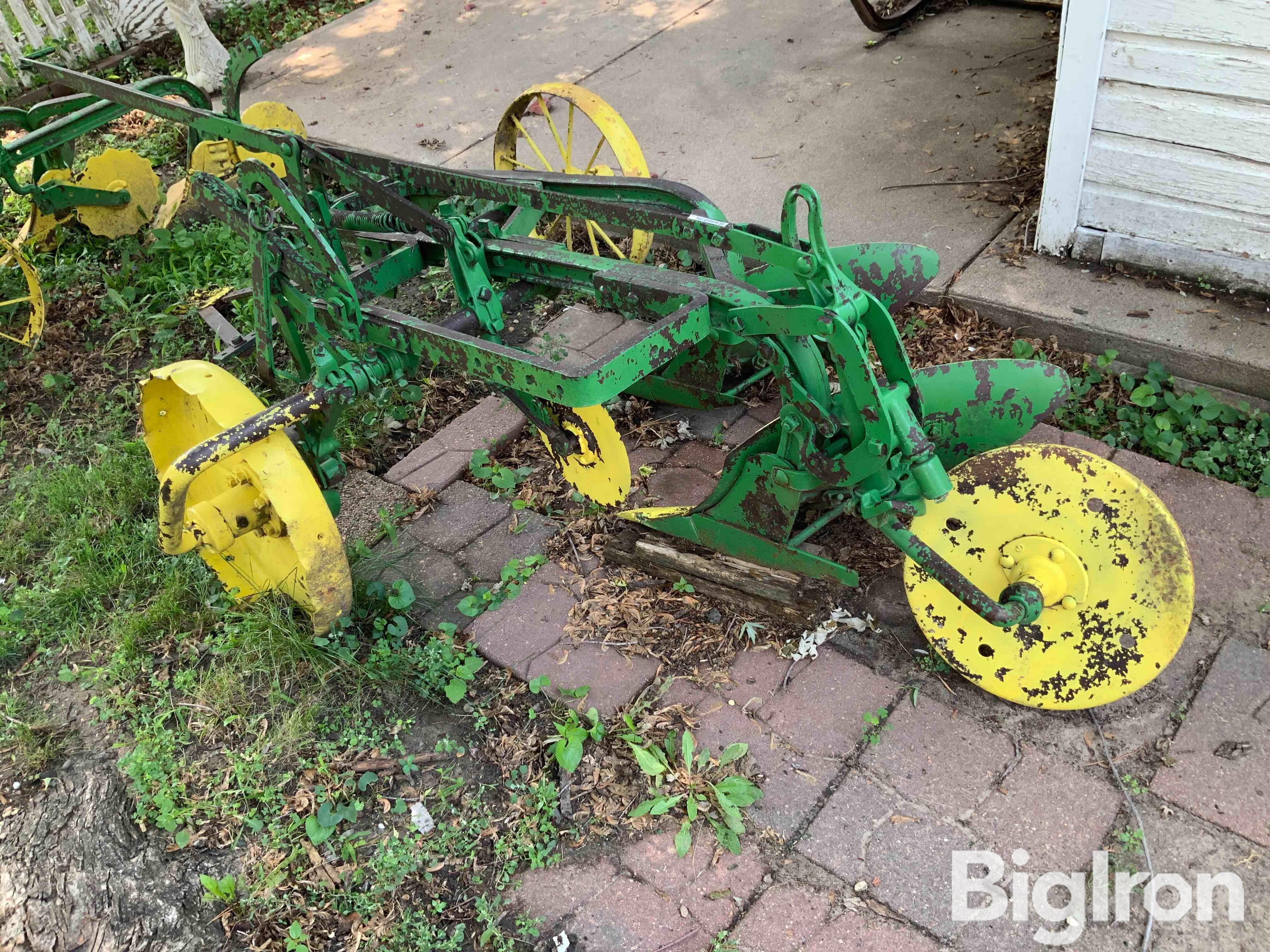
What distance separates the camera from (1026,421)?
8.54 ft

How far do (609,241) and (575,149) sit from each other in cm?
117

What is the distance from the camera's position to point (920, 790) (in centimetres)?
238

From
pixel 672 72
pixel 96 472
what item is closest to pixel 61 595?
pixel 96 472

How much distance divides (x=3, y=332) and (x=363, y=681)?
3.05m

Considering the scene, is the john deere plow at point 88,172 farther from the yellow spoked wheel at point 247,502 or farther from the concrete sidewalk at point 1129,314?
the concrete sidewalk at point 1129,314

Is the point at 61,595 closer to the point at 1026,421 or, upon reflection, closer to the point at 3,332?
the point at 3,332

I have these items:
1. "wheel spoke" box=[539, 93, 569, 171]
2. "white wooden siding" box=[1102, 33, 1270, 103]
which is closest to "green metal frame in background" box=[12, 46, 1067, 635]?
"wheel spoke" box=[539, 93, 569, 171]

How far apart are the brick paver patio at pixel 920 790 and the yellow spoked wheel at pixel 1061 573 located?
0.15 metres

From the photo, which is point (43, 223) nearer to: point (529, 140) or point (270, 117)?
point (270, 117)

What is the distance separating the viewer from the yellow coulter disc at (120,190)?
492cm

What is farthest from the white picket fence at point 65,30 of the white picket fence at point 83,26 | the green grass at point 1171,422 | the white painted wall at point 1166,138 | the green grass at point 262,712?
the green grass at point 1171,422

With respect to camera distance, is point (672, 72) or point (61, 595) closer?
point (61, 595)

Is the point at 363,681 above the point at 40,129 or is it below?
below

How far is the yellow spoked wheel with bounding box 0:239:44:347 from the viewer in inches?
170
